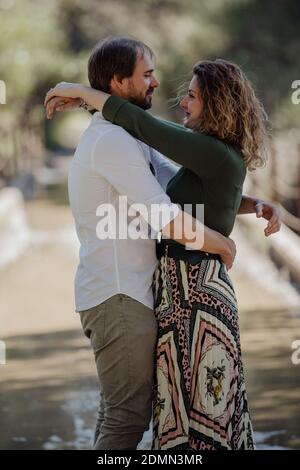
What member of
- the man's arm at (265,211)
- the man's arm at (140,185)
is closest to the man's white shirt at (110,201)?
the man's arm at (140,185)

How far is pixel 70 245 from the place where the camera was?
1324 cm

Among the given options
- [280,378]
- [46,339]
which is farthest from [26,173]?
[280,378]

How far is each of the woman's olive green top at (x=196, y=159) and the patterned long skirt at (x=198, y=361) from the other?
0.22m

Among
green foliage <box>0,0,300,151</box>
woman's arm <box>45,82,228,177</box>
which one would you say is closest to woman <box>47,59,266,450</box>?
woman's arm <box>45,82,228,177</box>

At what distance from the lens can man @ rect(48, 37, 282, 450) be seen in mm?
3594

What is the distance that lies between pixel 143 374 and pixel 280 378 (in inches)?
113

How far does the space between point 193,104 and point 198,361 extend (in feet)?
3.00

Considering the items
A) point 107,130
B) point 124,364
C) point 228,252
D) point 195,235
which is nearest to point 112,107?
point 107,130

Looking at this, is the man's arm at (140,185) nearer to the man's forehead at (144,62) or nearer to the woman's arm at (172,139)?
the woman's arm at (172,139)

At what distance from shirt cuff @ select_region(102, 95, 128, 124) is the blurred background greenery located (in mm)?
615

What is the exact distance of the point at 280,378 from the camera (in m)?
6.35

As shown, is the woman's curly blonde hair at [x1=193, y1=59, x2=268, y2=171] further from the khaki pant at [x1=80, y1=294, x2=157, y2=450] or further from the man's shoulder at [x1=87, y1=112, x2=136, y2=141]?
the khaki pant at [x1=80, y1=294, x2=157, y2=450]

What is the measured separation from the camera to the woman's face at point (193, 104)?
3.60 meters

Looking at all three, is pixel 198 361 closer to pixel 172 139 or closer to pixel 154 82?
pixel 172 139
